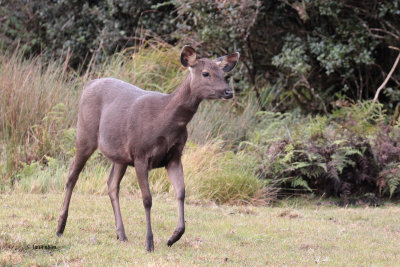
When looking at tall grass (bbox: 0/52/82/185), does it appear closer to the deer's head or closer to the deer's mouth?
the deer's head

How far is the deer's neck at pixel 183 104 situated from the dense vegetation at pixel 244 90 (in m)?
3.59

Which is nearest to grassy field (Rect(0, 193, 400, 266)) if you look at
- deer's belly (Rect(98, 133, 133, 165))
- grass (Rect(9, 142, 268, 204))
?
grass (Rect(9, 142, 268, 204))

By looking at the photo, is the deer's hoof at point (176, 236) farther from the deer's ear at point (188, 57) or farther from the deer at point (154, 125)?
the deer's ear at point (188, 57)

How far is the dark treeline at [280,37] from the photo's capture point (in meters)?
13.3

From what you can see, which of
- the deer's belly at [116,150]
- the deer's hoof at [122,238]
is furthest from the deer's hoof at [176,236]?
the deer's belly at [116,150]

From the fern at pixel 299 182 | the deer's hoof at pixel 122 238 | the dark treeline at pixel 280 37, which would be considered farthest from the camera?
the dark treeline at pixel 280 37

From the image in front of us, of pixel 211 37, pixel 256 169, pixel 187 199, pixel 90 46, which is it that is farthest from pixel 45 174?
pixel 90 46

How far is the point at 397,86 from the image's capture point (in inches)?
545

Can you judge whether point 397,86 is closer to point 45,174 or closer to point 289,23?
point 289,23

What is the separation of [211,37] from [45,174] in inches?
227

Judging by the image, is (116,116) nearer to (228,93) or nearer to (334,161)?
(228,93)

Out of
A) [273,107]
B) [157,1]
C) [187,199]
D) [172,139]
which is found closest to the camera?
[172,139]

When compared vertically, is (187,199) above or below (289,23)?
below

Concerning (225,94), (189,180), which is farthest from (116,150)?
(189,180)
